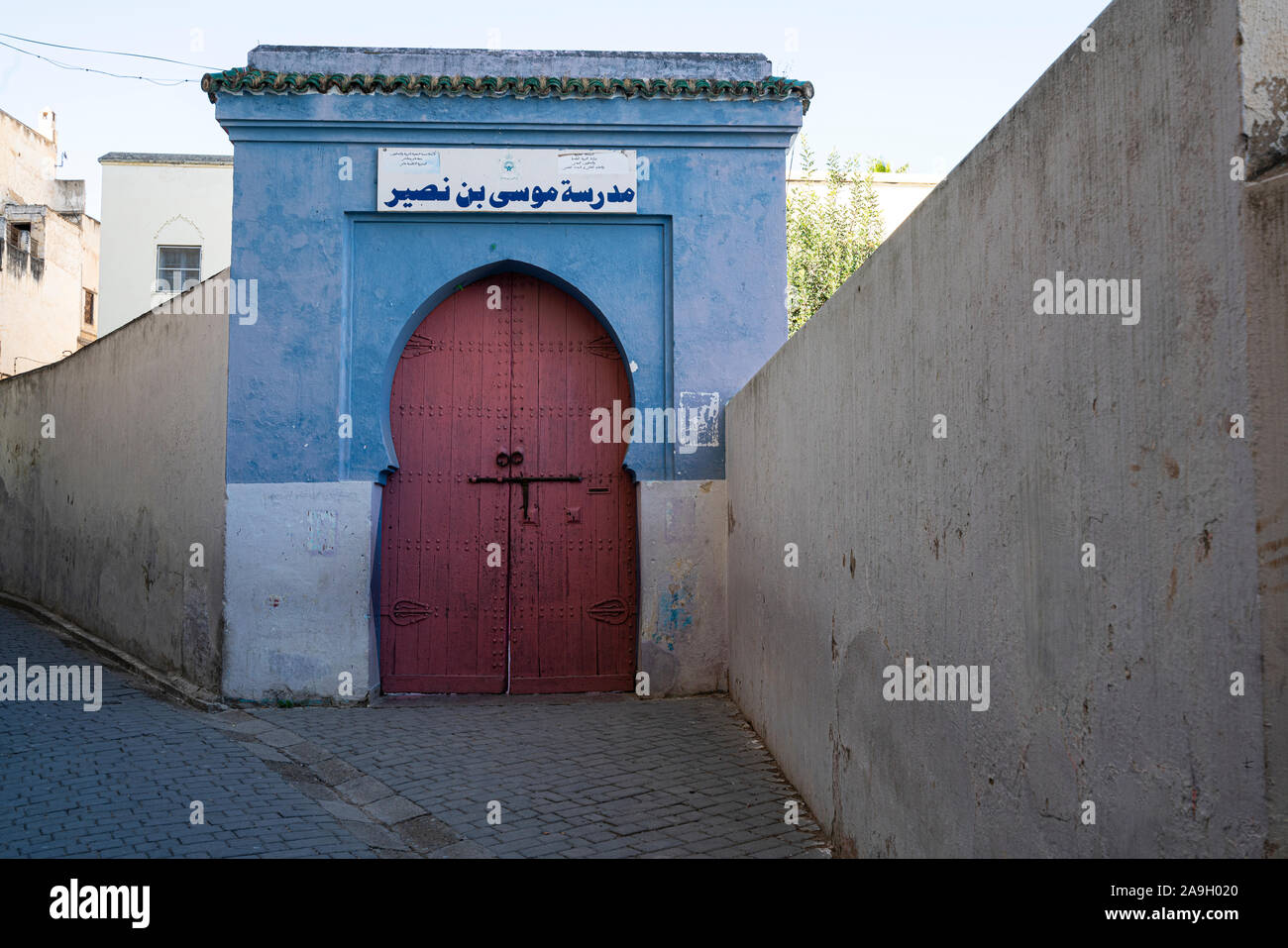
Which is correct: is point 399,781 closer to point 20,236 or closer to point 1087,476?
point 1087,476

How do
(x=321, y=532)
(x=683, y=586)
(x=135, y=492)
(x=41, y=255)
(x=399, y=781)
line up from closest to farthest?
(x=399, y=781) < (x=321, y=532) < (x=683, y=586) < (x=135, y=492) < (x=41, y=255)

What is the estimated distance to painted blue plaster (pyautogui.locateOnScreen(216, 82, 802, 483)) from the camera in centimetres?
738

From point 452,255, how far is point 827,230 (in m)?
12.7

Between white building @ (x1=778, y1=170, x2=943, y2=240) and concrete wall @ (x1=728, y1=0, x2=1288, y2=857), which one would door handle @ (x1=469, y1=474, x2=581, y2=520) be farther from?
white building @ (x1=778, y1=170, x2=943, y2=240)

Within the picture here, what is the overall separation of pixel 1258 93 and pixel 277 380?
6977mm

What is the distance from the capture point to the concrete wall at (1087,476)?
1522 millimetres

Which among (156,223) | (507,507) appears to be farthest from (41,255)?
(507,507)

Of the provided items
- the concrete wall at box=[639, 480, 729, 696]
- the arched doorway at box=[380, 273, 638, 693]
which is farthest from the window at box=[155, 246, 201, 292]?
the concrete wall at box=[639, 480, 729, 696]

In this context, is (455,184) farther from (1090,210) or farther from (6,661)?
(1090,210)

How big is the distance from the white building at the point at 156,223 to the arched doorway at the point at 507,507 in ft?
48.3

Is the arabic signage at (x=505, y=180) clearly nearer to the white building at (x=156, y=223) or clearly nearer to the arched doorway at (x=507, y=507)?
the arched doorway at (x=507, y=507)

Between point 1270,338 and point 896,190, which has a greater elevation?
point 896,190

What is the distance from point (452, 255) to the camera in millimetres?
7637

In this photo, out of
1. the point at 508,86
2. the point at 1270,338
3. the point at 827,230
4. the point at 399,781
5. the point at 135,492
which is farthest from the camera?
the point at 827,230
